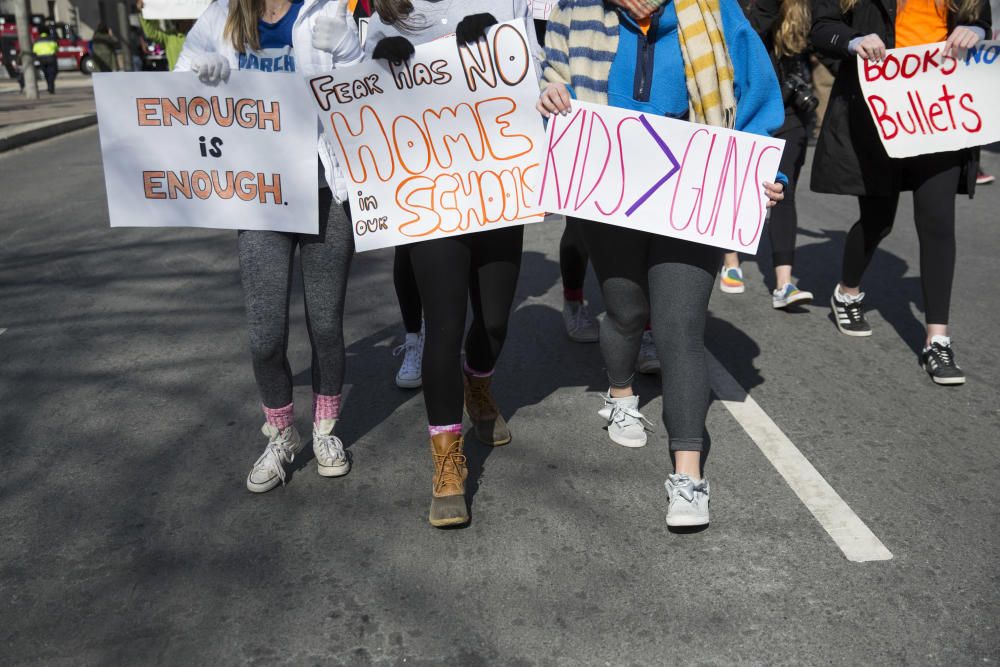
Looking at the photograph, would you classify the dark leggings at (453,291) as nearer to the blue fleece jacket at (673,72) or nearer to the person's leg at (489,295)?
the person's leg at (489,295)

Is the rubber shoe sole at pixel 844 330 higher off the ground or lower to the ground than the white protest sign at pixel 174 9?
lower

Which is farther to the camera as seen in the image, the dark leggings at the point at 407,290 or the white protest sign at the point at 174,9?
the white protest sign at the point at 174,9

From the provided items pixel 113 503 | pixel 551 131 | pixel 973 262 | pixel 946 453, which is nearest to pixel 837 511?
pixel 946 453

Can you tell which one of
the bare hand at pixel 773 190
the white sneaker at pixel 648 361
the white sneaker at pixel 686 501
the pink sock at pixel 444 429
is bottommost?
the white sneaker at pixel 648 361

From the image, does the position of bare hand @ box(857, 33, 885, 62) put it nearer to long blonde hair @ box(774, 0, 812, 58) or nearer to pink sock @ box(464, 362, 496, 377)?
long blonde hair @ box(774, 0, 812, 58)

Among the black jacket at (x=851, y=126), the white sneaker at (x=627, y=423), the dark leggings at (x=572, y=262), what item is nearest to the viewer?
the white sneaker at (x=627, y=423)

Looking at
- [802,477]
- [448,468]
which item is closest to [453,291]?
[448,468]

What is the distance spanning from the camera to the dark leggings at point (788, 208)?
241 inches

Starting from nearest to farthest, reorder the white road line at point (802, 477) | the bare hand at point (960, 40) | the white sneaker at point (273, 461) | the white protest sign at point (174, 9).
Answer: the white road line at point (802, 477)
the white sneaker at point (273, 461)
the bare hand at point (960, 40)
the white protest sign at point (174, 9)

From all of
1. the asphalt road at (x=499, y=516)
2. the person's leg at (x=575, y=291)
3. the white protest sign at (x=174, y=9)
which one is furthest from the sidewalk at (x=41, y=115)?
the person's leg at (x=575, y=291)

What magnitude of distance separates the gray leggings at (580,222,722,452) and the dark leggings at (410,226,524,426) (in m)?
0.33

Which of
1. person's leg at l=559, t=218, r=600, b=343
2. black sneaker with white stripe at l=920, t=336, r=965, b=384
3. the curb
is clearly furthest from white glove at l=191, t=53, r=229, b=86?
the curb

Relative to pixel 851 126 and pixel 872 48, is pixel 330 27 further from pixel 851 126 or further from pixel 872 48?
pixel 851 126

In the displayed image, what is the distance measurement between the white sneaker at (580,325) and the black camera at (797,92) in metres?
1.66
